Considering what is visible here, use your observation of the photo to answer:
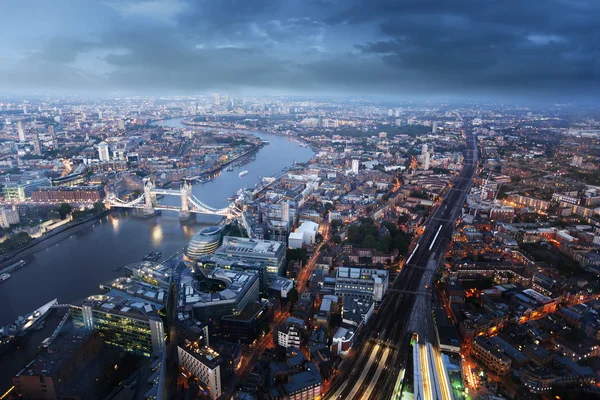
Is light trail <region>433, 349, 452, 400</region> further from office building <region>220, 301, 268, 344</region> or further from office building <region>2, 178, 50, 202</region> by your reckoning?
office building <region>2, 178, 50, 202</region>

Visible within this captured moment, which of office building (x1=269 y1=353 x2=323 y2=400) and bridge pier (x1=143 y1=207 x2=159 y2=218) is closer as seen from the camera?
office building (x1=269 y1=353 x2=323 y2=400)

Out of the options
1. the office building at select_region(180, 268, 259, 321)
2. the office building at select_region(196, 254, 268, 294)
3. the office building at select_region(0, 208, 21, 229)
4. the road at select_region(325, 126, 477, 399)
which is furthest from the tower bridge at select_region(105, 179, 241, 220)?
the road at select_region(325, 126, 477, 399)

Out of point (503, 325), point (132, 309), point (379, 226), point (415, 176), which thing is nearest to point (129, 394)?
point (132, 309)

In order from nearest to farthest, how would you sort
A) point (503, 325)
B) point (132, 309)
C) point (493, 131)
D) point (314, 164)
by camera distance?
point (132, 309)
point (503, 325)
point (314, 164)
point (493, 131)

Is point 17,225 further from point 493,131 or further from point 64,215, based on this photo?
point 493,131

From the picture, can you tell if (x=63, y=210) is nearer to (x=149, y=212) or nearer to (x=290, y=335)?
(x=149, y=212)

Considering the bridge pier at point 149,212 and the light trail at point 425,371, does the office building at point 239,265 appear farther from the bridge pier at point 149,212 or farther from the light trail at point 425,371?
the bridge pier at point 149,212
